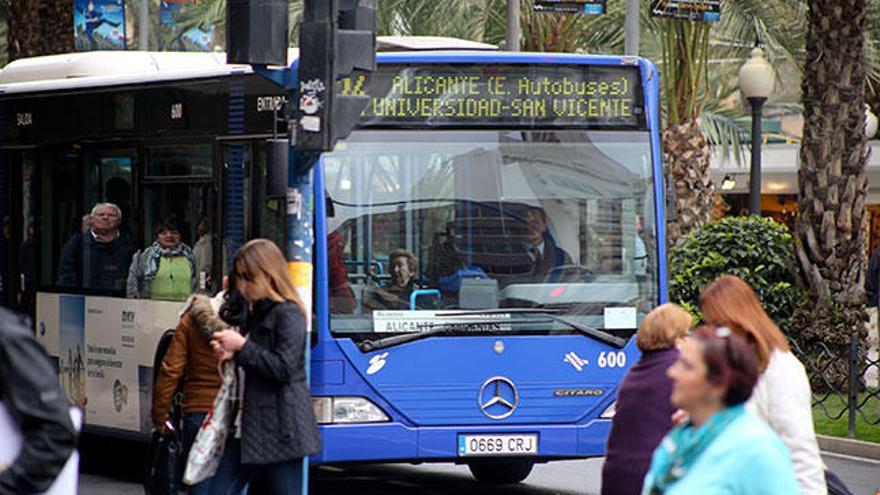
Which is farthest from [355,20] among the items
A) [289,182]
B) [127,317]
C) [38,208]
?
[38,208]

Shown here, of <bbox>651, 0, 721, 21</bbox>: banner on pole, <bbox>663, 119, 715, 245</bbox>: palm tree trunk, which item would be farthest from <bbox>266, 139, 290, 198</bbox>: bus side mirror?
<bbox>663, 119, 715, 245</bbox>: palm tree trunk

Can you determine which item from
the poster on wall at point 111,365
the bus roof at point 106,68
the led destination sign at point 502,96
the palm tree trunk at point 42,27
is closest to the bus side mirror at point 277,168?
the led destination sign at point 502,96

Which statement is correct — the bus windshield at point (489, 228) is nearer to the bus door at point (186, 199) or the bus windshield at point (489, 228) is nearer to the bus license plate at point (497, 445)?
the bus license plate at point (497, 445)

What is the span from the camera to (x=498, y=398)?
10852 millimetres

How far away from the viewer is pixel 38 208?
13375 mm

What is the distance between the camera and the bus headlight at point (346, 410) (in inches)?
413

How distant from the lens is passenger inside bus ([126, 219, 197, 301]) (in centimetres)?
1173

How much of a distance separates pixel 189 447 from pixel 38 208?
471cm

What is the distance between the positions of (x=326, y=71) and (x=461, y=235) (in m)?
1.43

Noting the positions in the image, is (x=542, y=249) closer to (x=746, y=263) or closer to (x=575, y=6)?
(x=746, y=263)

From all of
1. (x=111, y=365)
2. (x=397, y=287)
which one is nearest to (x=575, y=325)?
(x=397, y=287)

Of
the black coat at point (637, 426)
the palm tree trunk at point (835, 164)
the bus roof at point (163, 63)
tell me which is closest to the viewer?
the black coat at point (637, 426)

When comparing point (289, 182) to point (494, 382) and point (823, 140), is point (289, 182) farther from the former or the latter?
point (823, 140)

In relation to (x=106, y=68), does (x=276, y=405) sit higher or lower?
lower
